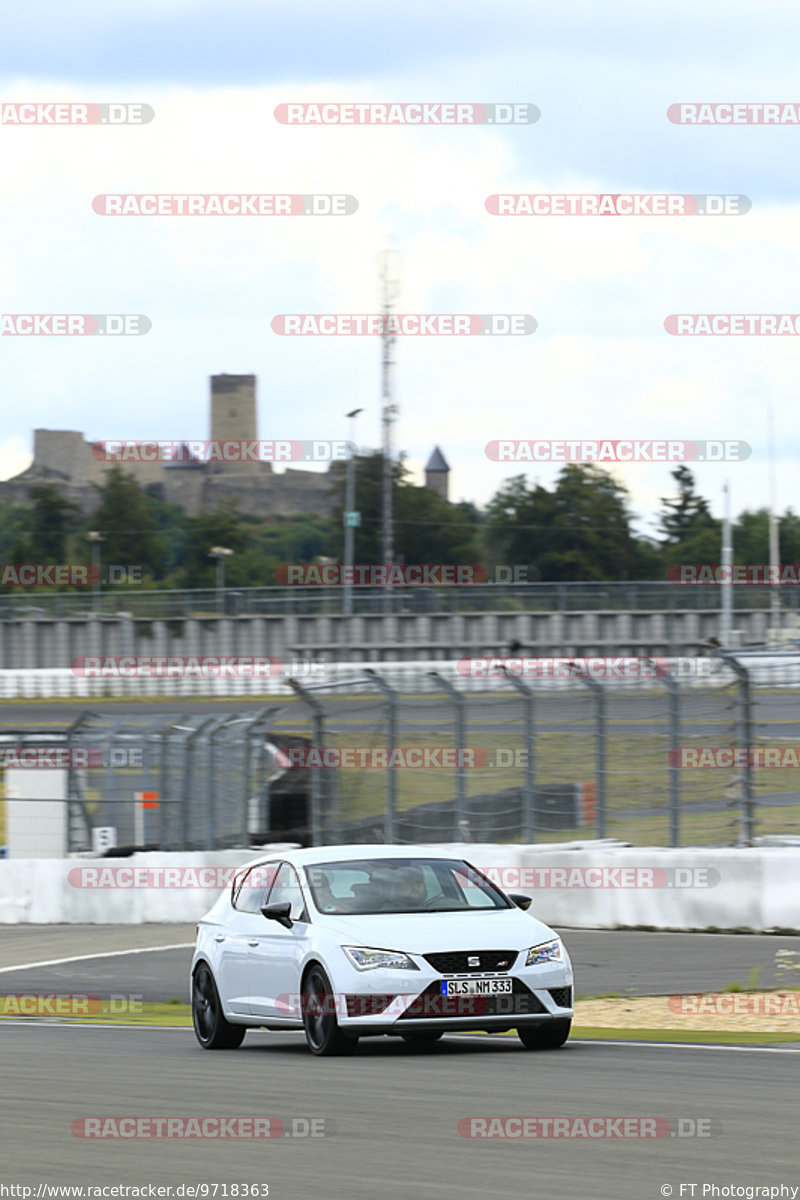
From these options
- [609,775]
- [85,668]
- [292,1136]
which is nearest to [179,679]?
[85,668]

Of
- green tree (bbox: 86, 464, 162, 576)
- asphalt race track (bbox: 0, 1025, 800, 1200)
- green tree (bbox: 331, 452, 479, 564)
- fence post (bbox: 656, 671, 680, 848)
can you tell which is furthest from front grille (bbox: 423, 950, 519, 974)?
green tree (bbox: 86, 464, 162, 576)

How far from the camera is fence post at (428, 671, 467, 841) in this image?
60.0 ft

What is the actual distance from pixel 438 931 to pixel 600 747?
25.5 ft

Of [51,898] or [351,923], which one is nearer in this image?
[351,923]

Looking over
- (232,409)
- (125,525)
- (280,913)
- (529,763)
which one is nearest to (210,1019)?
(280,913)

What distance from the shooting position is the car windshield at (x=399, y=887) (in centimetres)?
1059

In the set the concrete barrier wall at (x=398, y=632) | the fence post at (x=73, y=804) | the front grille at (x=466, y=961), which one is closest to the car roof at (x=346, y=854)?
the front grille at (x=466, y=961)

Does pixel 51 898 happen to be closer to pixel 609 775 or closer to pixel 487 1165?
pixel 609 775

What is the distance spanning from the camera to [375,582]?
71.0 metres

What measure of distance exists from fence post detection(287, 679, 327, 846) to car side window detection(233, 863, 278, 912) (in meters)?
7.71

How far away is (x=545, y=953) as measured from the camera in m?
10.1

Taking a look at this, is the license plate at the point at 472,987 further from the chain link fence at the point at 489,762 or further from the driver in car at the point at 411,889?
the chain link fence at the point at 489,762

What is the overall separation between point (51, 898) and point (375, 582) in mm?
49204

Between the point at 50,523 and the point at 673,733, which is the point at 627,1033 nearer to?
the point at 673,733
